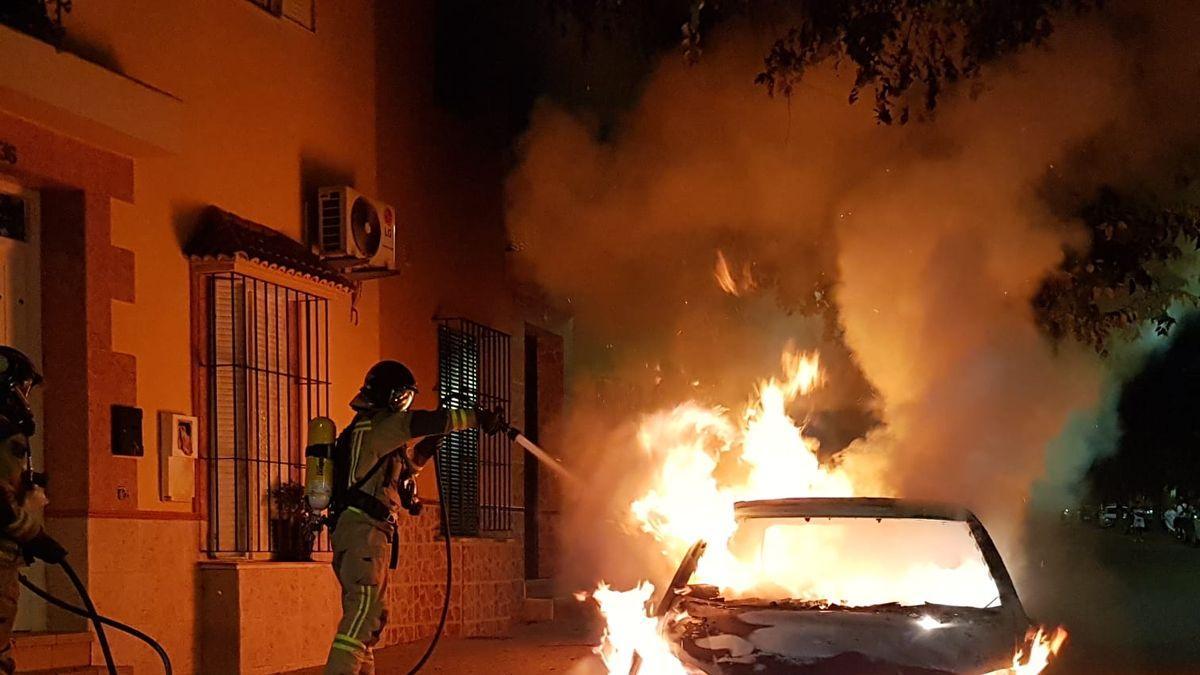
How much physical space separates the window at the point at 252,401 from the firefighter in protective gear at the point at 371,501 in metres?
2.17

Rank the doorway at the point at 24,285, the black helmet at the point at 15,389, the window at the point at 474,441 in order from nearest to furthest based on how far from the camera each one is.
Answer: the black helmet at the point at 15,389 < the doorway at the point at 24,285 < the window at the point at 474,441

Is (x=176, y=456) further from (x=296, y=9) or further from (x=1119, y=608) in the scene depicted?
(x=1119, y=608)

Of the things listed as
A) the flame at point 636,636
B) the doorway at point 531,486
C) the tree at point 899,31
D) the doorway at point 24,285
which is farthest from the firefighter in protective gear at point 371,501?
the doorway at point 531,486

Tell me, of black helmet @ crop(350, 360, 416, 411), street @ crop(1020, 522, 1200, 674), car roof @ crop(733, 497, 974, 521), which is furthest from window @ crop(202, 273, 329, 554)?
street @ crop(1020, 522, 1200, 674)

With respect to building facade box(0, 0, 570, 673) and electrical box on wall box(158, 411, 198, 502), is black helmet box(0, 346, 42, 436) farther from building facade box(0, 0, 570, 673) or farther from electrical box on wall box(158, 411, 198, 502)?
electrical box on wall box(158, 411, 198, 502)

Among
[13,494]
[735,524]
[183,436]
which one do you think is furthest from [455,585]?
[13,494]

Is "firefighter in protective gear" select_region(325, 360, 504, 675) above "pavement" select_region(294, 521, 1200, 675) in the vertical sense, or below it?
above

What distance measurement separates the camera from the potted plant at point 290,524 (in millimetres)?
8781

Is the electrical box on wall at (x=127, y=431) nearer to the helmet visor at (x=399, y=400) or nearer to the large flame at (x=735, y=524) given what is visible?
the helmet visor at (x=399, y=400)

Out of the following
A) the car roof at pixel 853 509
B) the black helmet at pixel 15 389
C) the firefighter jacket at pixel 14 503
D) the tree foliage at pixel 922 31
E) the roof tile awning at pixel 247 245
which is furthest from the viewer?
the tree foliage at pixel 922 31

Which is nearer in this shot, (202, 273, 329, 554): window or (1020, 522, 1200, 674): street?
(202, 273, 329, 554): window

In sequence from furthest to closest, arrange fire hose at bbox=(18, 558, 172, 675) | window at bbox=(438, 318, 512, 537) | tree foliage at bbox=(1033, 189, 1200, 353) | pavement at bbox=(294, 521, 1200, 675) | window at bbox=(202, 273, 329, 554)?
window at bbox=(438, 318, 512, 537), tree foliage at bbox=(1033, 189, 1200, 353), pavement at bbox=(294, 521, 1200, 675), window at bbox=(202, 273, 329, 554), fire hose at bbox=(18, 558, 172, 675)

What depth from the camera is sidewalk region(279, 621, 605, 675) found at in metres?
8.71

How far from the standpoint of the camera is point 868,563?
6.79 meters
